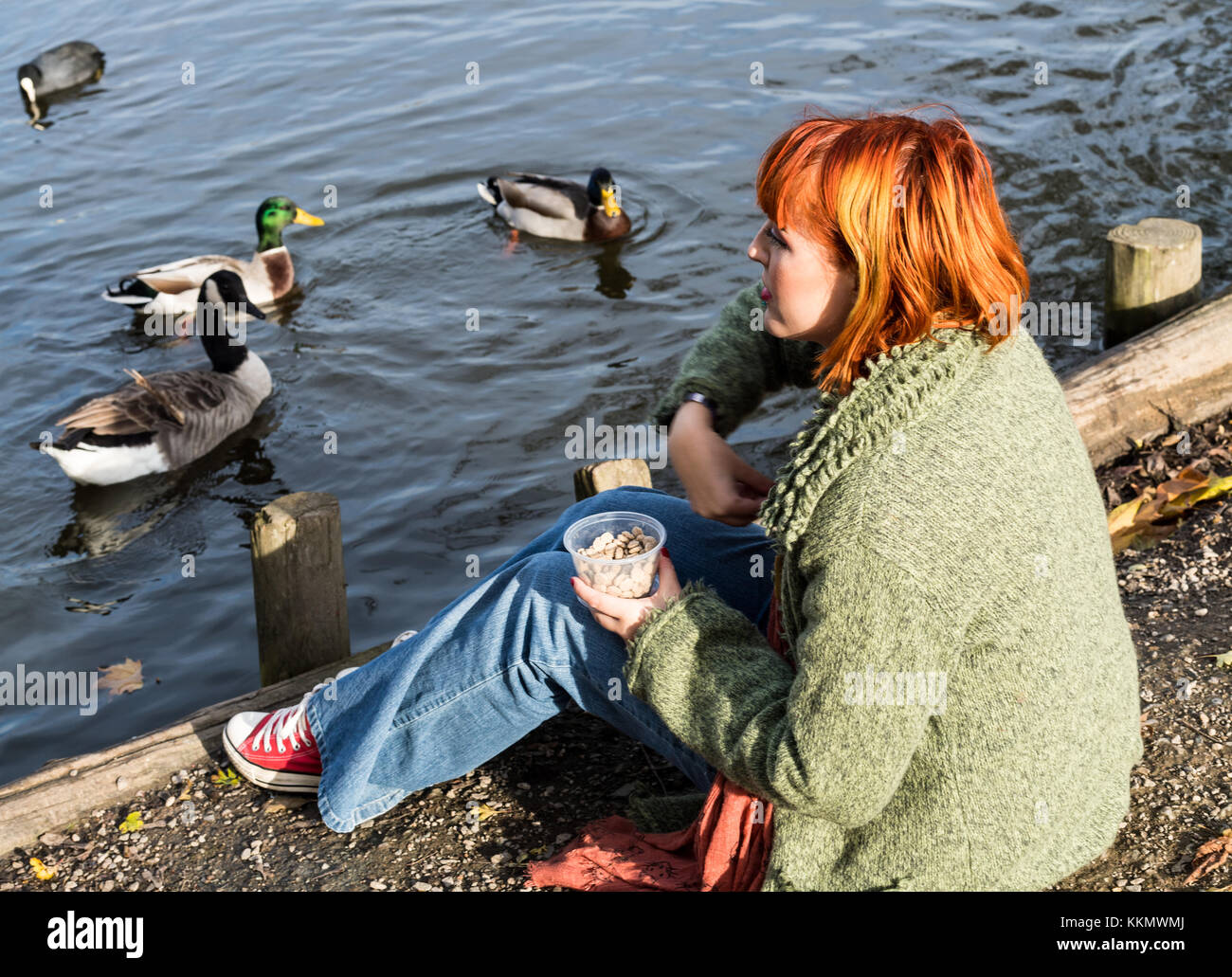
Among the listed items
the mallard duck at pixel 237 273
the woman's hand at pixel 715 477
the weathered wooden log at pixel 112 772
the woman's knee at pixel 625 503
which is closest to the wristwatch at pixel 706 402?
the woman's hand at pixel 715 477

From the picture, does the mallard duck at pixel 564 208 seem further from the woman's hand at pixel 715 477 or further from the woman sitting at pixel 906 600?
the woman sitting at pixel 906 600

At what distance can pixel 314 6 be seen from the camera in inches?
591


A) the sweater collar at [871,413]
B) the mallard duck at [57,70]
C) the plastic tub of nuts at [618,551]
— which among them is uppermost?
the mallard duck at [57,70]

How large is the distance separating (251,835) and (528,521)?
3365 millimetres

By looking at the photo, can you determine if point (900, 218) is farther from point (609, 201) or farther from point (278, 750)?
point (609, 201)

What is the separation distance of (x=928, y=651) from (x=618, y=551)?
0.85 metres

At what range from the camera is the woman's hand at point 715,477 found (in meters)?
2.92

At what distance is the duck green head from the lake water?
1.16 ft

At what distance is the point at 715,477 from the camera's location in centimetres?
296

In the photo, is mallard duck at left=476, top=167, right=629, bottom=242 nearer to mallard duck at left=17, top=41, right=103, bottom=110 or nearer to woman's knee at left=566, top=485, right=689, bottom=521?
mallard duck at left=17, top=41, right=103, bottom=110

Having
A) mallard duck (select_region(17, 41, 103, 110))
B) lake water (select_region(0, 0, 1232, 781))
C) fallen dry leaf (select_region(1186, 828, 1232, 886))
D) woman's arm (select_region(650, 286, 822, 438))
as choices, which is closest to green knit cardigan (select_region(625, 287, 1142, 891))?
fallen dry leaf (select_region(1186, 828, 1232, 886))

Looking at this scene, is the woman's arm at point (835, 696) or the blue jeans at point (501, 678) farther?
the blue jeans at point (501, 678)

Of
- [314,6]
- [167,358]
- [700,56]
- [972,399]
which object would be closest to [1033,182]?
[700,56]
